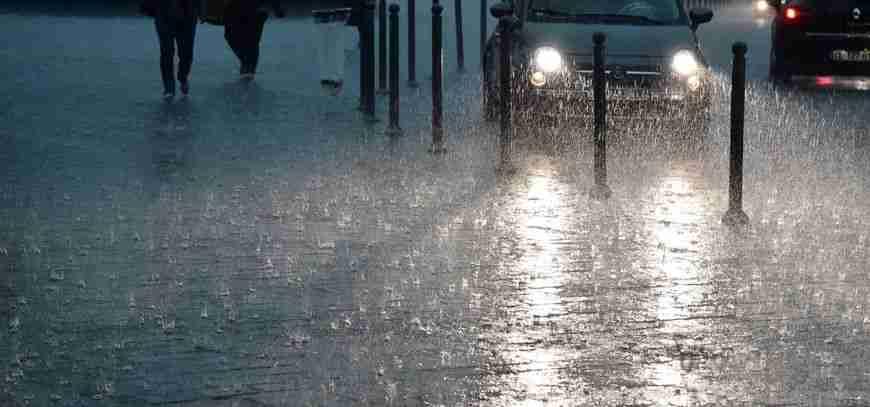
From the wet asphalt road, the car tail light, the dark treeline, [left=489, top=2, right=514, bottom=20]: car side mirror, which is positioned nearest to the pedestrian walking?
the wet asphalt road

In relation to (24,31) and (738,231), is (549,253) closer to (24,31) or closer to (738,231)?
(738,231)

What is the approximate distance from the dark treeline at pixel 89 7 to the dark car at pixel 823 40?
19.7 metres

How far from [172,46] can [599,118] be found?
8029mm

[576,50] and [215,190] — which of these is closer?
[215,190]

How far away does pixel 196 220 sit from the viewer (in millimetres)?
9945

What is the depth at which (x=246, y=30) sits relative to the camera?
20844 millimetres

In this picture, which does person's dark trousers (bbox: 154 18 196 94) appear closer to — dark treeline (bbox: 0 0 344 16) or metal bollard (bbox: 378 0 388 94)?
metal bollard (bbox: 378 0 388 94)

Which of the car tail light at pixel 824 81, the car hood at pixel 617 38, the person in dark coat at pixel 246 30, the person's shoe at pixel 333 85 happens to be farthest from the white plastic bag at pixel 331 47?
the car tail light at pixel 824 81

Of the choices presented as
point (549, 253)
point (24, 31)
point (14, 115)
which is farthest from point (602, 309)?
point (24, 31)

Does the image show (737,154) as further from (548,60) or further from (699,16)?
(699,16)

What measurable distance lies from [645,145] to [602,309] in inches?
264

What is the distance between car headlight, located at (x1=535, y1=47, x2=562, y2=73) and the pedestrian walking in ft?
17.2

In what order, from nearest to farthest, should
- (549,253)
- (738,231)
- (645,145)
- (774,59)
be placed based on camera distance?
(549,253) < (738,231) < (645,145) < (774,59)

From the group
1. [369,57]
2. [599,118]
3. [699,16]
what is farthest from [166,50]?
[599,118]
